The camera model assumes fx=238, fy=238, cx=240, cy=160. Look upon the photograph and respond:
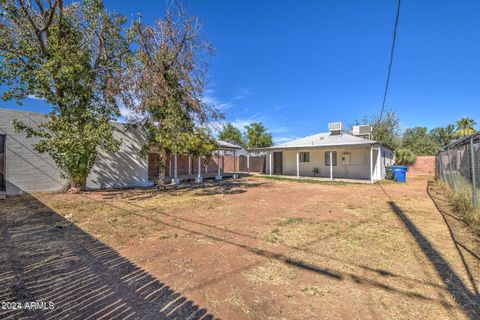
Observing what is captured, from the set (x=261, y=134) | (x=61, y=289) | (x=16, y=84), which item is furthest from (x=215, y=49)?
(x=261, y=134)

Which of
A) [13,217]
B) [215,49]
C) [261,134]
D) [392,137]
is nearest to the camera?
[13,217]

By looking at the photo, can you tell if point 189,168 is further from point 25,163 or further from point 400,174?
point 400,174

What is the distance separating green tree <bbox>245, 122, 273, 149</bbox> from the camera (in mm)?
34312

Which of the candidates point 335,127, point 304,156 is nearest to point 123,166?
point 304,156

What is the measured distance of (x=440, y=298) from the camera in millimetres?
2664

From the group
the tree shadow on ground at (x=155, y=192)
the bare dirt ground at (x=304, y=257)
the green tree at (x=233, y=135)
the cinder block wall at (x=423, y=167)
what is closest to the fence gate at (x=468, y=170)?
the bare dirt ground at (x=304, y=257)

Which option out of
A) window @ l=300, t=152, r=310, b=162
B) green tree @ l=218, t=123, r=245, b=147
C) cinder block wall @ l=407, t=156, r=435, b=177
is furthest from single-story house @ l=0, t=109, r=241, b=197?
green tree @ l=218, t=123, r=245, b=147

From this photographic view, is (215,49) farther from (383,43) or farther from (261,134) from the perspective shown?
(261,134)

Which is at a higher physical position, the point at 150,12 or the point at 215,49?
the point at 150,12

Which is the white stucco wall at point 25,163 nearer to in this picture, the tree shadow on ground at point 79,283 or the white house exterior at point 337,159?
the tree shadow on ground at point 79,283

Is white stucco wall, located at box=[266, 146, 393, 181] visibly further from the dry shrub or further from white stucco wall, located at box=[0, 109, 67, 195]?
white stucco wall, located at box=[0, 109, 67, 195]

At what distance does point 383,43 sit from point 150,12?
438 inches

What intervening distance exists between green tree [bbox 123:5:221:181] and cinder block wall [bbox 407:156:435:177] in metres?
19.5

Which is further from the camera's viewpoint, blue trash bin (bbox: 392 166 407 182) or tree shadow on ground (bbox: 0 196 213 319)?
blue trash bin (bbox: 392 166 407 182)
